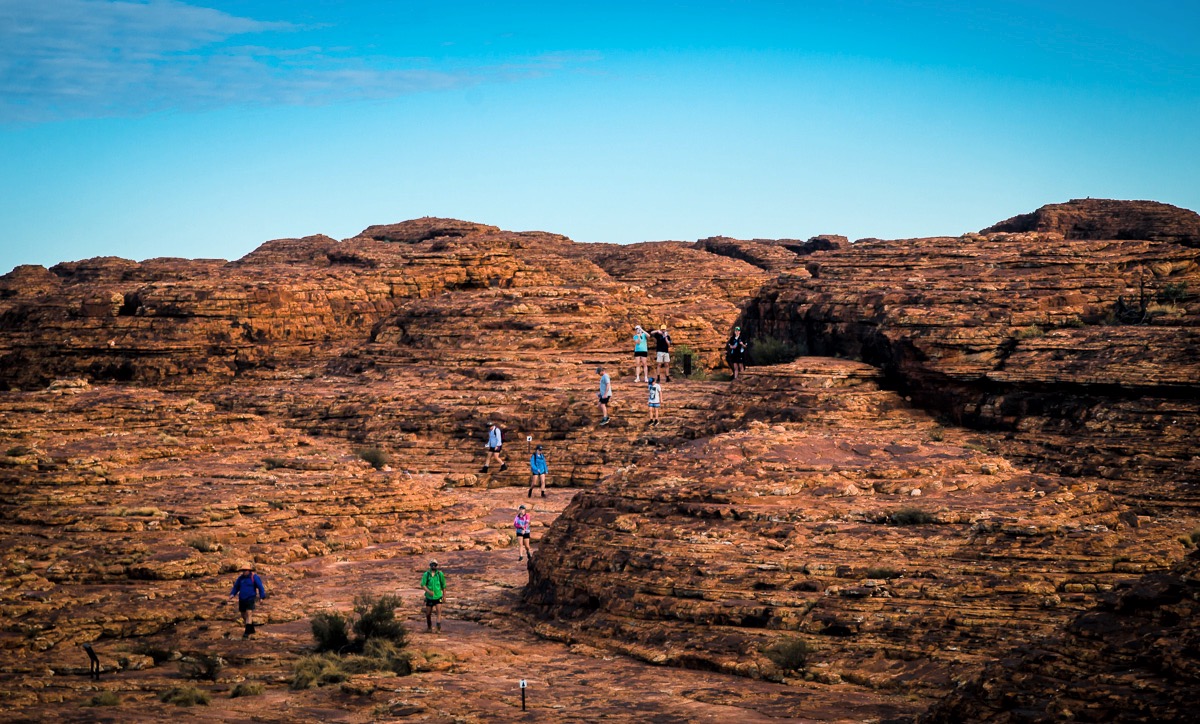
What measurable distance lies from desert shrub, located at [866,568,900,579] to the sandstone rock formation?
0.59 feet

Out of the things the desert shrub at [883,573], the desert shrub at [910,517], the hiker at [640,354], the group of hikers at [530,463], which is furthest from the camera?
the hiker at [640,354]

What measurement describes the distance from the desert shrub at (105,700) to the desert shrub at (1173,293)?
26.6 metres

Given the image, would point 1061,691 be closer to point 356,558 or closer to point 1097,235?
point 356,558

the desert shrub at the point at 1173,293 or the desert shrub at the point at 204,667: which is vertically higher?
the desert shrub at the point at 1173,293

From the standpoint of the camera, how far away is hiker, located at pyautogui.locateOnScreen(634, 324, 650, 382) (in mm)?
41062

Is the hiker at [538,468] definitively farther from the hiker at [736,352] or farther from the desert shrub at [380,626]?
the desert shrub at [380,626]

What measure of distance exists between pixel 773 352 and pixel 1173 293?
10838mm

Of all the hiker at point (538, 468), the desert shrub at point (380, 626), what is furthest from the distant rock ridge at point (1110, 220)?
the desert shrub at point (380, 626)

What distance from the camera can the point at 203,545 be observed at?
25.9m

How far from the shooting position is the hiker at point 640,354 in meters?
41.1

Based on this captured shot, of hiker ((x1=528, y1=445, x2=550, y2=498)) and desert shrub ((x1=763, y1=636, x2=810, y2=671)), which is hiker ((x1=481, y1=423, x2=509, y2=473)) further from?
desert shrub ((x1=763, y1=636, x2=810, y2=671))

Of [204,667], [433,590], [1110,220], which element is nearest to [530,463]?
[433,590]

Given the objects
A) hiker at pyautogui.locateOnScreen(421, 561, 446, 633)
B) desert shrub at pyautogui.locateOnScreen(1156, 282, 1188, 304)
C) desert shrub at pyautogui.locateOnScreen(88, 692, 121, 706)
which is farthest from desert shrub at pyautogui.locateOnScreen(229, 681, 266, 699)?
desert shrub at pyautogui.locateOnScreen(1156, 282, 1188, 304)

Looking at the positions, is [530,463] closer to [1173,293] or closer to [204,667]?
[1173,293]
